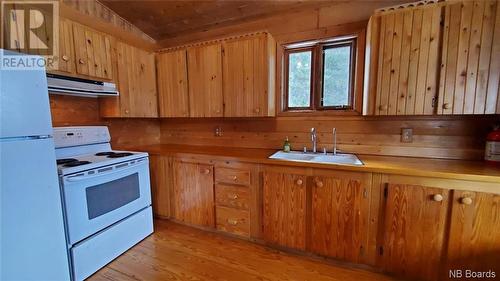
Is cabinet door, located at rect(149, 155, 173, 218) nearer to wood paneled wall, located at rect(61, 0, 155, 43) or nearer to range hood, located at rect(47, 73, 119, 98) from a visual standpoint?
range hood, located at rect(47, 73, 119, 98)

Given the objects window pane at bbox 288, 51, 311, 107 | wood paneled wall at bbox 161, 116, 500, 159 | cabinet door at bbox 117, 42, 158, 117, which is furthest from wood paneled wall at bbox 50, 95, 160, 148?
window pane at bbox 288, 51, 311, 107

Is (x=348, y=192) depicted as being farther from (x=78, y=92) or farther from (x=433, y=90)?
(x=78, y=92)

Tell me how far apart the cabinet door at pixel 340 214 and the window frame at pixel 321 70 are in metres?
0.78

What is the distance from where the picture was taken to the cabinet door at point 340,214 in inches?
64.9

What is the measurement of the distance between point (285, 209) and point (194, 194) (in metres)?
1.00

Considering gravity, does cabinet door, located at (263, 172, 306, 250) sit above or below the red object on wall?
below

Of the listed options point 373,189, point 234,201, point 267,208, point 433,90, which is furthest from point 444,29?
point 234,201

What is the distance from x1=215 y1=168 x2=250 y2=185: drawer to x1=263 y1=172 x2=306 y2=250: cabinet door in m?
0.19

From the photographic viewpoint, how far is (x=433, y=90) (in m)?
1.61

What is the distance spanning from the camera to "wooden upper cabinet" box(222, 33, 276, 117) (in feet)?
7.00

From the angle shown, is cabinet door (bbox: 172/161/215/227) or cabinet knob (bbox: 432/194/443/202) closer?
cabinet knob (bbox: 432/194/443/202)

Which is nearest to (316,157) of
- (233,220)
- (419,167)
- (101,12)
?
(419,167)

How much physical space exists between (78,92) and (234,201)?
1.74 metres

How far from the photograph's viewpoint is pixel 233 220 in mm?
2127
